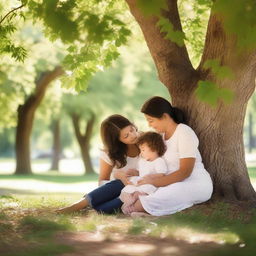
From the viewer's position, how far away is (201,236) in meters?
6.88

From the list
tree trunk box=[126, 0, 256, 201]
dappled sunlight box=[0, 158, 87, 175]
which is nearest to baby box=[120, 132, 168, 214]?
tree trunk box=[126, 0, 256, 201]

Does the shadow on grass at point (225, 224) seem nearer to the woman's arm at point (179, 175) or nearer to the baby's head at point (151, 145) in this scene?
the woman's arm at point (179, 175)

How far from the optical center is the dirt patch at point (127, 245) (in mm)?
5918

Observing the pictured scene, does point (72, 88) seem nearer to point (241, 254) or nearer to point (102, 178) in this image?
point (102, 178)

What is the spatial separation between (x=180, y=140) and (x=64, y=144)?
188 ft

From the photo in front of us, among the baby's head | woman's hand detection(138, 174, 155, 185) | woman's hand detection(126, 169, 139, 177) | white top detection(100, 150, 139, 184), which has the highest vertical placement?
A: the baby's head

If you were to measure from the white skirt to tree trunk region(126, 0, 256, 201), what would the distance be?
77 cm

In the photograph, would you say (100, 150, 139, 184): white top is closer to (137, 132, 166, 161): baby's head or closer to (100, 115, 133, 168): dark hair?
(100, 115, 133, 168): dark hair

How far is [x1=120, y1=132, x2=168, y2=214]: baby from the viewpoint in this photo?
28.5 ft

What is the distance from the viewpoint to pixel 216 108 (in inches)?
372

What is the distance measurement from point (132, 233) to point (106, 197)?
78.8 inches

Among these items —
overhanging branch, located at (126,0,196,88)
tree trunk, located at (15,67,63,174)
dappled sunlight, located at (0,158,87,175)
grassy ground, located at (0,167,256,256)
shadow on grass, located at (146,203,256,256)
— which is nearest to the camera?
grassy ground, located at (0,167,256,256)

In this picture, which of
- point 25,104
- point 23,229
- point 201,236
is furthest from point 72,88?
point 25,104

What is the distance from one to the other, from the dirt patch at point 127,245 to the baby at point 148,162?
Answer: 5.84 feet
